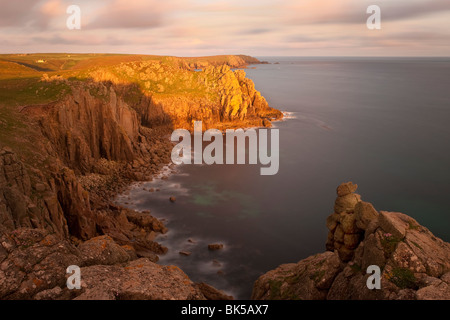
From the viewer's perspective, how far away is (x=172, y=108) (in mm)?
99062

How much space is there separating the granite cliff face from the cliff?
6.91m

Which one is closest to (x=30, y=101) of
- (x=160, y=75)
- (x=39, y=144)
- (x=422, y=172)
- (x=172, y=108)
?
(x=39, y=144)

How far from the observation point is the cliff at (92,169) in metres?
15.2

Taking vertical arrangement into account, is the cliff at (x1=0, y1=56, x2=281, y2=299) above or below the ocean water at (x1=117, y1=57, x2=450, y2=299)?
above

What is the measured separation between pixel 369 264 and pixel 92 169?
49343 mm

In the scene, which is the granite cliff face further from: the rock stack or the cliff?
Answer: the cliff

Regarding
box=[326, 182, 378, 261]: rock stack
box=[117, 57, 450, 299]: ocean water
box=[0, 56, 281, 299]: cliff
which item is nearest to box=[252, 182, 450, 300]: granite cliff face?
box=[326, 182, 378, 261]: rock stack

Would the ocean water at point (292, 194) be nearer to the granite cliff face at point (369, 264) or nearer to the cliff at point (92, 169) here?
the cliff at point (92, 169)

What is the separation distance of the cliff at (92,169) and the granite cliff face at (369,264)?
691 centimetres

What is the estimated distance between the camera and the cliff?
50.0 ft

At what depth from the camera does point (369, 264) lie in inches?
822

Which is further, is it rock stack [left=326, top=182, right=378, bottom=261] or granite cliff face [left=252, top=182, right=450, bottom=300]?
rock stack [left=326, top=182, right=378, bottom=261]

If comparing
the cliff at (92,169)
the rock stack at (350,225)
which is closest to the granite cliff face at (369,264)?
the rock stack at (350,225)

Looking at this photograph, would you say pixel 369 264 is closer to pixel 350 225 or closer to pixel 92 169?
pixel 350 225
